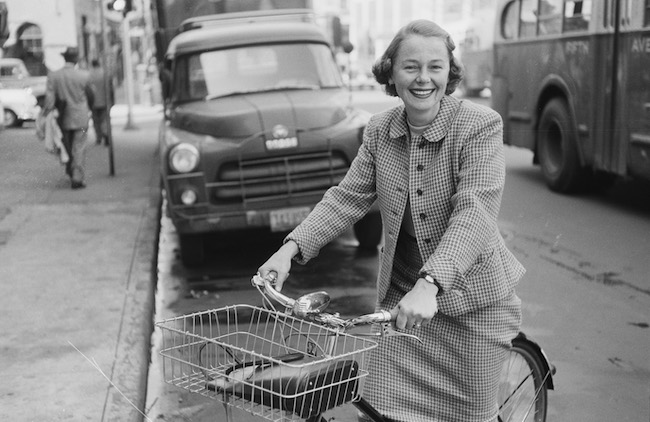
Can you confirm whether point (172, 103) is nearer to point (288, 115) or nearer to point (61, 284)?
point (288, 115)

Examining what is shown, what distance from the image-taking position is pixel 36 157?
16.4 m

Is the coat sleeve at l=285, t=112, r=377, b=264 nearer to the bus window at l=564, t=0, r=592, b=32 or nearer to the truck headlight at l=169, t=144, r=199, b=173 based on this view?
the truck headlight at l=169, t=144, r=199, b=173

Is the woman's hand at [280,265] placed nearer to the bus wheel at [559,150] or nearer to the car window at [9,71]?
the bus wheel at [559,150]

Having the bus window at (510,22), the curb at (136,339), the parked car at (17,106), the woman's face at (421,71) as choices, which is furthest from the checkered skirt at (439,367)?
the parked car at (17,106)

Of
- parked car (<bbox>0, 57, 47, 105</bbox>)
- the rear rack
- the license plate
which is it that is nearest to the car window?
parked car (<bbox>0, 57, 47, 105</bbox>)

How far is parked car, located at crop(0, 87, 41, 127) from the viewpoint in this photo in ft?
77.3

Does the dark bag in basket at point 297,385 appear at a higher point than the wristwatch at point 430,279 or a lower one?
lower

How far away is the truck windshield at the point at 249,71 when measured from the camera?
8992 millimetres

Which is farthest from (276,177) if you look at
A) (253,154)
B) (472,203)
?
(472,203)

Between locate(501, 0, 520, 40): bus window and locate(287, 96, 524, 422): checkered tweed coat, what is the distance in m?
10.5

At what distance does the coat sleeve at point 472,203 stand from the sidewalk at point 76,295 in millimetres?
2385

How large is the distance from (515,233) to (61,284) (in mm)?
4335

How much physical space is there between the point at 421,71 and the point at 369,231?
5.83 m

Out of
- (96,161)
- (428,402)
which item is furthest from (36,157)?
(428,402)
